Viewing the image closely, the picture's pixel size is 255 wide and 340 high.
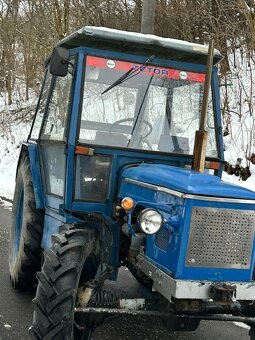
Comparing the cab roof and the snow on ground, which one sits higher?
the cab roof

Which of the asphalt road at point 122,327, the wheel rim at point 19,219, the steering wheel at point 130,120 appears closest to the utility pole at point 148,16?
the wheel rim at point 19,219

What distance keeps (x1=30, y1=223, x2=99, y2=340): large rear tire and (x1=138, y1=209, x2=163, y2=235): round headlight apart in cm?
44

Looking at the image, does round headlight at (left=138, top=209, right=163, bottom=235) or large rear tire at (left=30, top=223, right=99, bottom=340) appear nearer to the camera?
large rear tire at (left=30, top=223, right=99, bottom=340)

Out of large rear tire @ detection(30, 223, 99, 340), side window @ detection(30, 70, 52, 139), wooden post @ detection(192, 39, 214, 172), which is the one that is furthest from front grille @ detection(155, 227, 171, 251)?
side window @ detection(30, 70, 52, 139)

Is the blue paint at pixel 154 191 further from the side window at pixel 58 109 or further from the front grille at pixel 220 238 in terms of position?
the side window at pixel 58 109

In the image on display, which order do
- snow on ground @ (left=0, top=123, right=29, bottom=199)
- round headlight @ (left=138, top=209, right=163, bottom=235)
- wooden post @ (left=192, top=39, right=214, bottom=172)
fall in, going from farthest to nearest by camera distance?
snow on ground @ (left=0, top=123, right=29, bottom=199)
wooden post @ (left=192, top=39, right=214, bottom=172)
round headlight @ (left=138, top=209, right=163, bottom=235)

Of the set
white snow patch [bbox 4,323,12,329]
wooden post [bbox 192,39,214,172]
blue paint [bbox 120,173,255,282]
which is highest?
wooden post [bbox 192,39,214,172]

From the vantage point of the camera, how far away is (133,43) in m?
3.84

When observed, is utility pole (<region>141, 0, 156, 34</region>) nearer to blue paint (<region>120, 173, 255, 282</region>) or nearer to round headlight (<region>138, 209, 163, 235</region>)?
blue paint (<region>120, 173, 255, 282</region>)

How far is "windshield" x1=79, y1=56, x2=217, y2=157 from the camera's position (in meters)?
3.88

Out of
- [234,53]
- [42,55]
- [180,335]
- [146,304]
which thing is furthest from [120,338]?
[42,55]

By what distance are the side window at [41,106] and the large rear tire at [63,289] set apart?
5.52 feet

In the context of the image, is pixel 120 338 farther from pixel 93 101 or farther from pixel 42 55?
pixel 42 55

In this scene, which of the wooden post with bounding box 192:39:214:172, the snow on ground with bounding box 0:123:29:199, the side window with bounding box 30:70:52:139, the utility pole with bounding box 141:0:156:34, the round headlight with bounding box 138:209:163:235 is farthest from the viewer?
the snow on ground with bounding box 0:123:29:199
